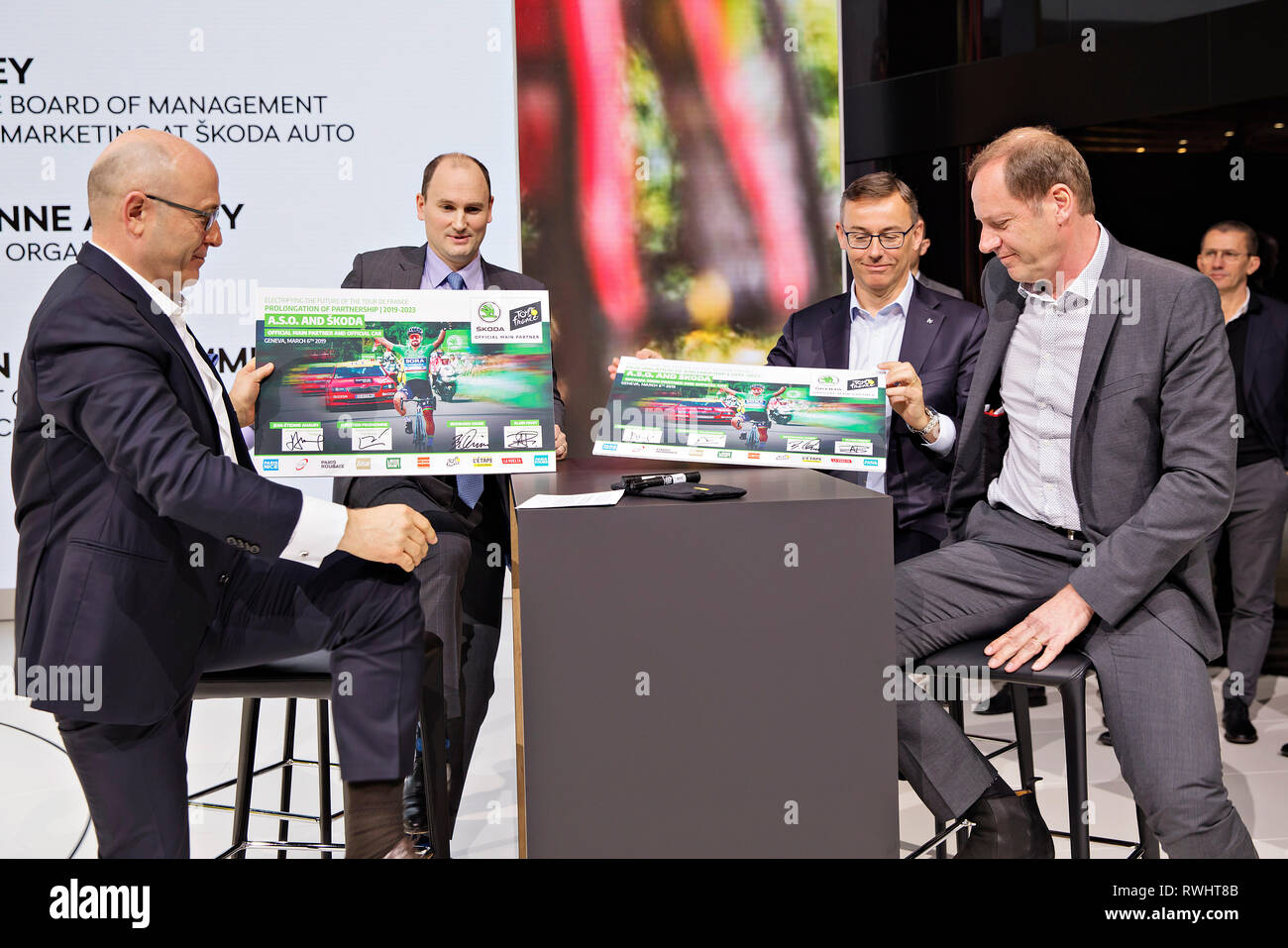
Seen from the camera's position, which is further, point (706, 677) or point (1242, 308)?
Result: point (1242, 308)

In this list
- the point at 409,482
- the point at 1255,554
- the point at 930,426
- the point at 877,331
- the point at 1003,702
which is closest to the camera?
the point at 930,426

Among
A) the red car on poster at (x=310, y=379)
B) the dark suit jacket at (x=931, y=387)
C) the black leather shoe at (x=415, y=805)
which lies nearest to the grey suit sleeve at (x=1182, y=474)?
the dark suit jacket at (x=931, y=387)

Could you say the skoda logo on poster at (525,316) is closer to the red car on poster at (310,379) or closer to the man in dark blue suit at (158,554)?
the red car on poster at (310,379)

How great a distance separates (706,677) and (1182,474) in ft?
3.63

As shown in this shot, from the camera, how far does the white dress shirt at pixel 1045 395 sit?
253cm

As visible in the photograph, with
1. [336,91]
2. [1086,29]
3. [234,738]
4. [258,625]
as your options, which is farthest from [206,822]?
[1086,29]

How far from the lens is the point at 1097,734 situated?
409 centimetres

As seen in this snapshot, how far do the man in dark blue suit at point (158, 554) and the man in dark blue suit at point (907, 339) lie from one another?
4.72 ft

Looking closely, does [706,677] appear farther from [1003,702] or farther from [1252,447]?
[1252,447]

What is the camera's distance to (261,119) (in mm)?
5621

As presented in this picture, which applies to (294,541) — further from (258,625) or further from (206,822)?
(206,822)

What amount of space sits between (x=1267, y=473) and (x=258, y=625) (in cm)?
377

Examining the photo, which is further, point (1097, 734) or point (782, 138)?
point (782, 138)

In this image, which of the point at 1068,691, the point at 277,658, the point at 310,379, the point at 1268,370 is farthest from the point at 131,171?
the point at 1268,370
